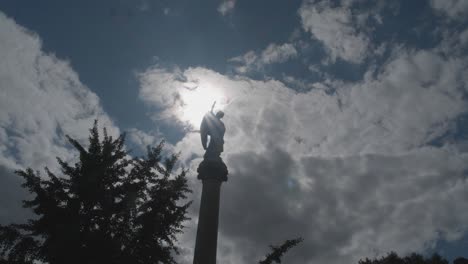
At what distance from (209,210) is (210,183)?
1033mm

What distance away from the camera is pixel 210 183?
13531 millimetres

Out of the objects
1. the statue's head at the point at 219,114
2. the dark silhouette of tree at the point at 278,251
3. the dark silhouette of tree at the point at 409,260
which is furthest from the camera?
the dark silhouette of tree at the point at 409,260

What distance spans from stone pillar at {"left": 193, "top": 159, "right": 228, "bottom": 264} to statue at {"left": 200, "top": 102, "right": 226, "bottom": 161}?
68 cm

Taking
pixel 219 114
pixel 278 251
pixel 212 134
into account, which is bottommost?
pixel 278 251

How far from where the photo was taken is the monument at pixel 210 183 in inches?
482

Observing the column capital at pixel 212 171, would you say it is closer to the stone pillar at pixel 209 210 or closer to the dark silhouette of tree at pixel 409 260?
the stone pillar at pixel 209 210

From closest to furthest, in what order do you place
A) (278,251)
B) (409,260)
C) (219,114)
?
(278,251) → (219,114) → (409,260)

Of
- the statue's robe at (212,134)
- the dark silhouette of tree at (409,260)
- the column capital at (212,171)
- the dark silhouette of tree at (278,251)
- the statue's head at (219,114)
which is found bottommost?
the dark silhouette of tree at (278,251)

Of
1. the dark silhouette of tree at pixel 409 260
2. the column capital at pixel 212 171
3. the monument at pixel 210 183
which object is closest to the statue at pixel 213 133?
the monument at pixel 210 183

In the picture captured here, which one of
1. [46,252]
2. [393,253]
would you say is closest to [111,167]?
[46,252]

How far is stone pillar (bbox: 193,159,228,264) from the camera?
480 inches

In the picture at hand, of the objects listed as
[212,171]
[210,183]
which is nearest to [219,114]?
[212,171]

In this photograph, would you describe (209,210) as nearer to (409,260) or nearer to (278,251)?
(278,251)

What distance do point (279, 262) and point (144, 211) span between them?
24.8 feet
